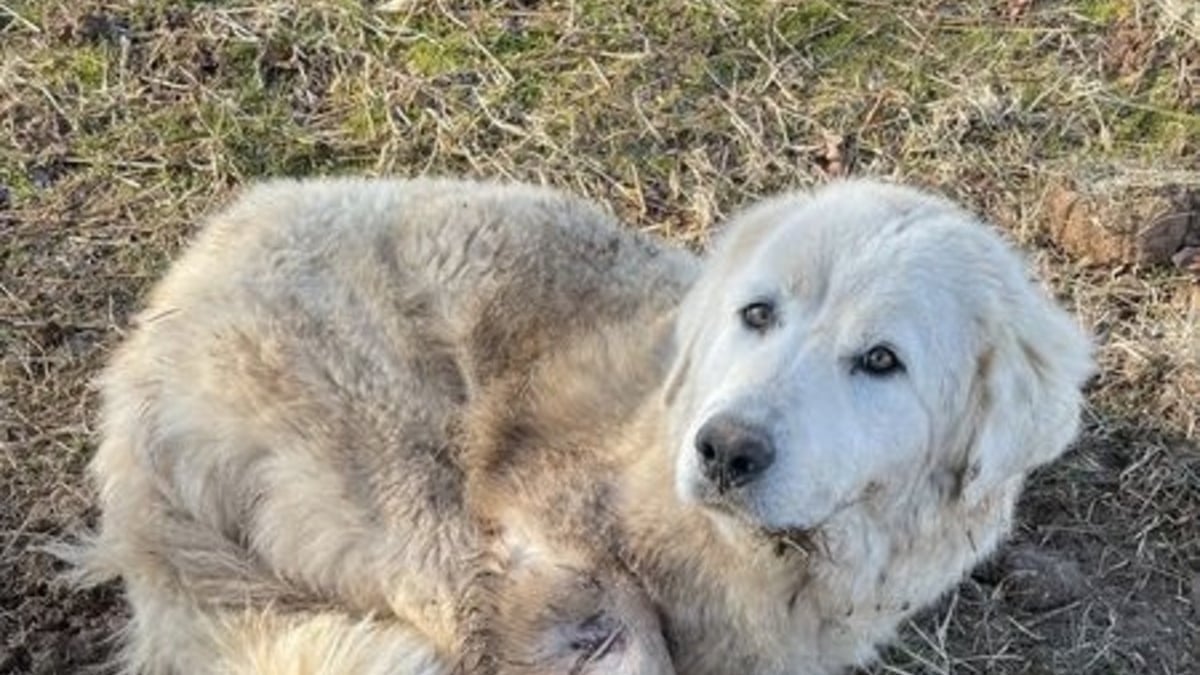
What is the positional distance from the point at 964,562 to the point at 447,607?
3.68 ft

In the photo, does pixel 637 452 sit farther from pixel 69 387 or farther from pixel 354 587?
pixel 69 387

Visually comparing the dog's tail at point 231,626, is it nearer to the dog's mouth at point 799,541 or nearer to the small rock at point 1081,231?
the dog's mouth at point 799,541

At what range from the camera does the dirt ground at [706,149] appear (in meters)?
5.07

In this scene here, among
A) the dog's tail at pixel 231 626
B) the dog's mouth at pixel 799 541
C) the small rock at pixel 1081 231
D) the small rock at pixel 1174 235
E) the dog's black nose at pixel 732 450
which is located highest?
the dog's black nose at pixel 732 450

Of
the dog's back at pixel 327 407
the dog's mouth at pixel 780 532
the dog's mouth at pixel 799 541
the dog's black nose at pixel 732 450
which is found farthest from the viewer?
the dog's back at pixel 327 407

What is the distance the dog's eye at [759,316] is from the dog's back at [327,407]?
0.65 meters

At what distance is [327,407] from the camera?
4625 millimetres

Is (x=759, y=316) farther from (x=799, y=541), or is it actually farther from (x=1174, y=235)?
(x=1174, y=235)

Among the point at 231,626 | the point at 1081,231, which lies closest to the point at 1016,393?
the point at 231,626

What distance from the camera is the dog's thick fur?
3.99m

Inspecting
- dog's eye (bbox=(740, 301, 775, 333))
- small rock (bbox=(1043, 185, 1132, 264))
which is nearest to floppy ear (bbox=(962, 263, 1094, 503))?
dog's eye (bbox=(740, 301, 775, 333))

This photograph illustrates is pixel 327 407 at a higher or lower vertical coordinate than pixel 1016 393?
lower

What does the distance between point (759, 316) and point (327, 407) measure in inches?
44.1

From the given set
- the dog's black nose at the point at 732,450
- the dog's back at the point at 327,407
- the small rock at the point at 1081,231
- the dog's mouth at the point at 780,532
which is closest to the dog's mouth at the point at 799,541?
the dog's mouth at the point at 780,532
